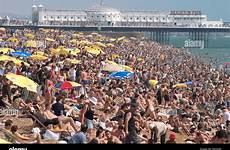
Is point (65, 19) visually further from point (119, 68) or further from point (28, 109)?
point (28, 109)

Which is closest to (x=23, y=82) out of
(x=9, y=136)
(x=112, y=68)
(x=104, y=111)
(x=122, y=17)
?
(x=104, y=111)

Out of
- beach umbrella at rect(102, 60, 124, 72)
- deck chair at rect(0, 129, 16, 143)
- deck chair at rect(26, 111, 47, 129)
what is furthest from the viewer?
beach umbrella at rect(102, 60, 124, 72)

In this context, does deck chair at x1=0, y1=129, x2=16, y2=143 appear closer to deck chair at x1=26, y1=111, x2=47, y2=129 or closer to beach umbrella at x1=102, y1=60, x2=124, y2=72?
deck chair at x1=26, y1=111, x2=47, y2=129

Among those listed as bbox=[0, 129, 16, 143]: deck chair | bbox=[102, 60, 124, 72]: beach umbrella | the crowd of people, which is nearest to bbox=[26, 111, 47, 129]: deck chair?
the crowd of people

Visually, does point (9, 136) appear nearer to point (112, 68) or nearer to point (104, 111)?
point (104, 111)

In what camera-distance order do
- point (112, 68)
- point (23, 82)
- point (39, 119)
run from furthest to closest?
1. point (112, 68)
2. point (23, 82)
3. point (39, 119)

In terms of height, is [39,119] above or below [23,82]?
below

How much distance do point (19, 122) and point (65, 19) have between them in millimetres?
89867

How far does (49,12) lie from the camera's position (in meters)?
99.6

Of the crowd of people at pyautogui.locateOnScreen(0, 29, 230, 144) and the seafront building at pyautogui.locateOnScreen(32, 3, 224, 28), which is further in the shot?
the seafront building at pyautogui.locateOnScreen(32, 3, 224, 28)

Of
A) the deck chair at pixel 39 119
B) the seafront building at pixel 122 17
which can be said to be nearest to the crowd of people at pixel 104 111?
the deck chair at pixel 39 119

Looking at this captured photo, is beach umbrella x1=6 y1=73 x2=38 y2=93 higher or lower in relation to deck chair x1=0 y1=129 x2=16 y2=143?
higher

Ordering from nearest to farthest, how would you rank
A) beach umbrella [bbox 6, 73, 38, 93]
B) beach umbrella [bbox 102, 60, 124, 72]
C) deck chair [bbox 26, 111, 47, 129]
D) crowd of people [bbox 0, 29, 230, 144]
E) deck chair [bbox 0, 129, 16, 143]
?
1. deck chair [bbox 0, 129, 16, 143]
2. crowd of people [bbox 0, 29, 230, 144]
3. deck chair [bbox 26, 111, 47, 129]
4. beach umbrella [bbox 6, 73, 38, 93]
5. beach umbrella [bbox 102, 60, 124, 72]
